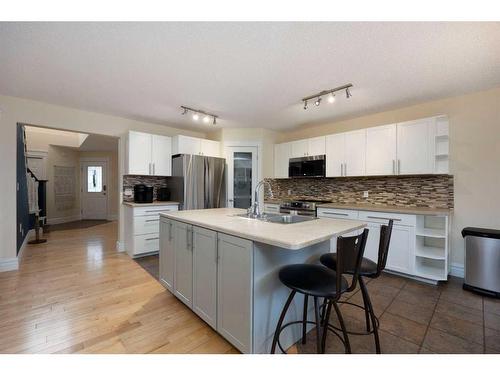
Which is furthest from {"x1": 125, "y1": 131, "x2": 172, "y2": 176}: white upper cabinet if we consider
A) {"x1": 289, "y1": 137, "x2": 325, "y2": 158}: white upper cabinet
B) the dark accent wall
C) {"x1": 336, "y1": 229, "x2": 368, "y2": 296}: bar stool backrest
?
{"x1": 336, "y1": 229, "x2": 368, "y2": 296}: bar stool backrest

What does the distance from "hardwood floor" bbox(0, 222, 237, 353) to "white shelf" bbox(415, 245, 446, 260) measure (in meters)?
2.60

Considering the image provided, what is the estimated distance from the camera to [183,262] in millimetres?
2104

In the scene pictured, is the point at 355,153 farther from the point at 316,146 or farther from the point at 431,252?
the point at 431,252

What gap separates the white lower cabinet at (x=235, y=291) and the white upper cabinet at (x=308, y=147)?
2991 mm

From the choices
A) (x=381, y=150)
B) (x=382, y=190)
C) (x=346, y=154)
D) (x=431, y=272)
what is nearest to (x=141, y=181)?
(x=346, y=154)

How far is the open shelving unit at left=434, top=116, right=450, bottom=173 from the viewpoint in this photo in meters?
2.92

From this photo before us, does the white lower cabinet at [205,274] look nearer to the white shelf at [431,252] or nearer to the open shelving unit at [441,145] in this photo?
the white shelf at [431,252]

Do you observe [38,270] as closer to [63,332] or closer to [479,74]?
[63,332]

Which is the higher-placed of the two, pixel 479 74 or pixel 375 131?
pixel 479 74

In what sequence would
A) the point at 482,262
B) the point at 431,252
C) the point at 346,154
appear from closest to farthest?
1. the point at 482,262
2. the point at 431,252
3. the point at 346,154

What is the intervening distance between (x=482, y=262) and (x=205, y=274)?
2970mm

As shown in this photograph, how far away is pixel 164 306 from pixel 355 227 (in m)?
1.91

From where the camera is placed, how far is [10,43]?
1831 millimetres

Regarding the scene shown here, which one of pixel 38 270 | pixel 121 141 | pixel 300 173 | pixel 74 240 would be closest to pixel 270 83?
pixel 300 173
